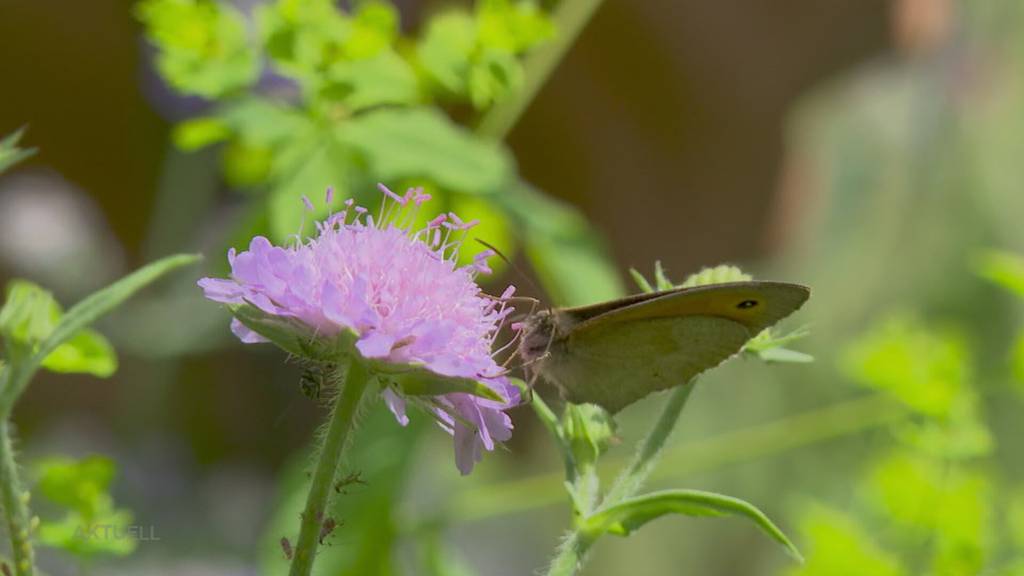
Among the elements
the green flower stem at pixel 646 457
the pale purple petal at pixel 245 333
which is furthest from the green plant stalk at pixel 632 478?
the pale purple petal at pixel 245 333

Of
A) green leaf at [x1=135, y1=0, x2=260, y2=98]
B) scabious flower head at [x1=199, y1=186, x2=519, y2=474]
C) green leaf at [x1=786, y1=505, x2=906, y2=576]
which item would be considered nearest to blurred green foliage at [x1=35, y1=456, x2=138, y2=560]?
scabious flower head at [x1=199, y1=186, x2=519, y2=474]

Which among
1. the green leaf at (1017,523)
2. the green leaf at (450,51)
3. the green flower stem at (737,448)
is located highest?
the green leaf at (450,51)

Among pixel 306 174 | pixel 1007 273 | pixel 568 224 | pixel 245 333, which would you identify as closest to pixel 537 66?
pixel 568 224

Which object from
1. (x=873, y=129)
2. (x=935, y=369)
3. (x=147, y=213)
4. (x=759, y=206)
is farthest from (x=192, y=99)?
(x=873, y=129)

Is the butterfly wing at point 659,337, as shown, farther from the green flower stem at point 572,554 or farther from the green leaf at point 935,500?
the green leaf at point 935,500

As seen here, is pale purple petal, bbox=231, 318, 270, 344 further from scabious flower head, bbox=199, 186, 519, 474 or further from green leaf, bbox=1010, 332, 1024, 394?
green leaf, bbox=1010, 332, 1024, 394

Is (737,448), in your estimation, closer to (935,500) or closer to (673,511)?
(935,500)

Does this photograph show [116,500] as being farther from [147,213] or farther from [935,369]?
[935,369]
